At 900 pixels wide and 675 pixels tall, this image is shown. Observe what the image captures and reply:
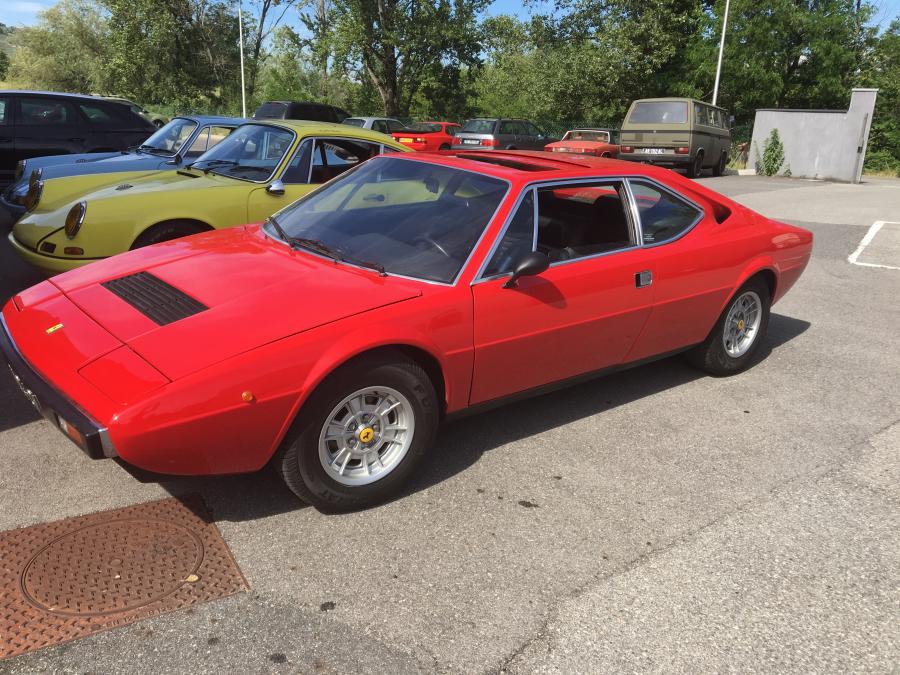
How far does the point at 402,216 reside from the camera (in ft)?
12.6

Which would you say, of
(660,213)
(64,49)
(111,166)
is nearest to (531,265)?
(660,213)

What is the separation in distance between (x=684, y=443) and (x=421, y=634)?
83.7 inches

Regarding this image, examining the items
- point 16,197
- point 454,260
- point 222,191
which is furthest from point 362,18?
point 454,260

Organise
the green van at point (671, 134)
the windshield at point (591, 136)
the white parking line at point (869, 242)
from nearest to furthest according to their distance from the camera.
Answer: the white parking line at point (869, 242)
the green van at point (671, 134)
the windshield at point (591, 136)

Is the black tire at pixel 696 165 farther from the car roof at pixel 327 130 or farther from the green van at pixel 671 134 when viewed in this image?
the car roof at pixel 327 130

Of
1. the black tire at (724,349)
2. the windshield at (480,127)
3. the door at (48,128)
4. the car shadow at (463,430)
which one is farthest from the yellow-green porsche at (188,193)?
the windshield at (480,127)

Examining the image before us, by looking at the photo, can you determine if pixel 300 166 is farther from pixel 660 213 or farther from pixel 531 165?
pixel 660 213

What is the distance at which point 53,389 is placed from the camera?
9.26ft

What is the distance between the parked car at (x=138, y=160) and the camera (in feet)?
24.6

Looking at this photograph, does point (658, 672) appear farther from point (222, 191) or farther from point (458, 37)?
point (458, 37)

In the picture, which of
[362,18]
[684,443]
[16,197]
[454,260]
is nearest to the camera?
[454,260]

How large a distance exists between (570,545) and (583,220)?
2.00 metres

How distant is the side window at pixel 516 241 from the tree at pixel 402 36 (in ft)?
104

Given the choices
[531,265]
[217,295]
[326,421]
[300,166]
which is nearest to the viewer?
[326,421]
